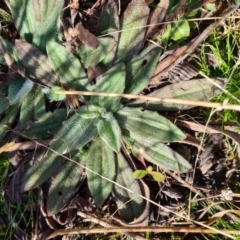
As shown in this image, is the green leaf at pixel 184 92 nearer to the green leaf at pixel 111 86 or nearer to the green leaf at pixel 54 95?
the green leaf at pixel 111 86

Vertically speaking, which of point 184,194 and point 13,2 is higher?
point 13,2

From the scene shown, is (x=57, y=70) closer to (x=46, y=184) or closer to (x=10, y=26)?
(x=10, y=26)

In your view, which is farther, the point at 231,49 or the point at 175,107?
the point at 231,49

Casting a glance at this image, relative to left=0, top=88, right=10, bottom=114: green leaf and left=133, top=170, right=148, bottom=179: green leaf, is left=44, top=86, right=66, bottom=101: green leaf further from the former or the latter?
left=133, top=170, right=148, bottom=179: green leaf

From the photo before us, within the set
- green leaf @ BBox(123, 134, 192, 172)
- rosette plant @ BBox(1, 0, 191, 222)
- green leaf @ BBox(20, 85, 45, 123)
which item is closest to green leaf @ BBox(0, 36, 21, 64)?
rosette plant @ BBox(1, 0, 191, 222)

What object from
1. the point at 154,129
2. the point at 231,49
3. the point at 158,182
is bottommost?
the point at 158,182

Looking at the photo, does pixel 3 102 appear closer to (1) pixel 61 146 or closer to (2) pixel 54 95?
(2) pixel 54 95

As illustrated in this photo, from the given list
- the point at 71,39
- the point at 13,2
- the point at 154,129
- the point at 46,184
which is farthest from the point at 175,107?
the point at 13,2
